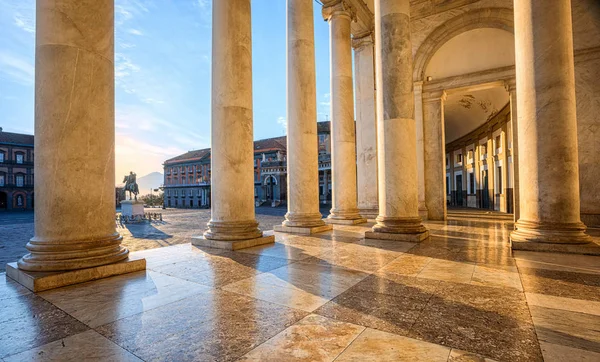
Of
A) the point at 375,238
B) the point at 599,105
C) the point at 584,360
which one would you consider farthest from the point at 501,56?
the point at 584,360

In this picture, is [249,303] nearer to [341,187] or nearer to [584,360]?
[584,360]

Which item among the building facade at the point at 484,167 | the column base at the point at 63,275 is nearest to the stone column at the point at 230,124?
the column base at the point at 63,275

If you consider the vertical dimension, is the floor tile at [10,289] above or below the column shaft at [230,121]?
below

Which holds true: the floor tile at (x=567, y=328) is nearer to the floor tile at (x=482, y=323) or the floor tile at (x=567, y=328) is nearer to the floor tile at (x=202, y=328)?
the floor tile at (x=482, y=323)

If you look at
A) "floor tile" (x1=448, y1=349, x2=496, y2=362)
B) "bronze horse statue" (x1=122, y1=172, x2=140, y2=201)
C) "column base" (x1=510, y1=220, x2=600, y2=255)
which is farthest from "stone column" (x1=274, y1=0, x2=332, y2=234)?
"bronze horse statue" (x1=122, y1=172, x2=140, y2=201)

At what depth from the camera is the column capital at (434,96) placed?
2292 centimetres

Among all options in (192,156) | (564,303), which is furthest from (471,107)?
(192,156)

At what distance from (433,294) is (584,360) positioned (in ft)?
7.98

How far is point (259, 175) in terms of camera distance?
103 meters

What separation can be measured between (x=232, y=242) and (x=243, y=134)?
3877mm

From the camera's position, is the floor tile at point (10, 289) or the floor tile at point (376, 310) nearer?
the floor tile at point (376, 310)

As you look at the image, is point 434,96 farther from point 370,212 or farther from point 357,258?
point 357,258

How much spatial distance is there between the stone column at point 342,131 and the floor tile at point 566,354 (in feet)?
47.8

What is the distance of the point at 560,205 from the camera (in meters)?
9.30
